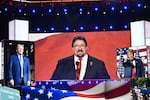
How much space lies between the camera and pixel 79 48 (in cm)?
595

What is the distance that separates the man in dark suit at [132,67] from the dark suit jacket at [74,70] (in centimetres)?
47

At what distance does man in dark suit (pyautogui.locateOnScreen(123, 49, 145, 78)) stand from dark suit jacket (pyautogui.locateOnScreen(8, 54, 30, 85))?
5.99 ft

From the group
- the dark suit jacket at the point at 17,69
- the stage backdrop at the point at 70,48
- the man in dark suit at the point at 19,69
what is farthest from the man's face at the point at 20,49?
the stage backdrop at the point at 70,48

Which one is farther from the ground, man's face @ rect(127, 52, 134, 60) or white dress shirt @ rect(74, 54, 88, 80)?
man's face @ rect(127, 52, 134, 60)

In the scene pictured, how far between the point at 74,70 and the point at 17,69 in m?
1.40

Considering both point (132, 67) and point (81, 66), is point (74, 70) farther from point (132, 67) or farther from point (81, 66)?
point (132, 67)

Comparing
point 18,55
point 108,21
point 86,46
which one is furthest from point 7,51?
point 108,21

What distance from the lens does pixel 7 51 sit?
4.50m

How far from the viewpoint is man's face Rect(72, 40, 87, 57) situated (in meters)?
5.93

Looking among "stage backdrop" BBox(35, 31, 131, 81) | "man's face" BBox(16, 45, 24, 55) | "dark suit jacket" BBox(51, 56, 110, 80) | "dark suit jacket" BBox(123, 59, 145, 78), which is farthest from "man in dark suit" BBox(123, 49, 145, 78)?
"man's face" BBox(16, 45, 24, 55)

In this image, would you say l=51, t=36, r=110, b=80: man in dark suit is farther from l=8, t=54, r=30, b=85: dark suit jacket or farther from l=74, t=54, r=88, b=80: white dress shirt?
l=8, t=54, r=30, b=85: dark suit jacket

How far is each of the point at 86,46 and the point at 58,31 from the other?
66 centimetres

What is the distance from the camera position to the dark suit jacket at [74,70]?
5.89 meters

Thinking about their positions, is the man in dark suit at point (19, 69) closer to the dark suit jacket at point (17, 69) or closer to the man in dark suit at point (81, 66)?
the dark suit jacket at point (17, 69)
